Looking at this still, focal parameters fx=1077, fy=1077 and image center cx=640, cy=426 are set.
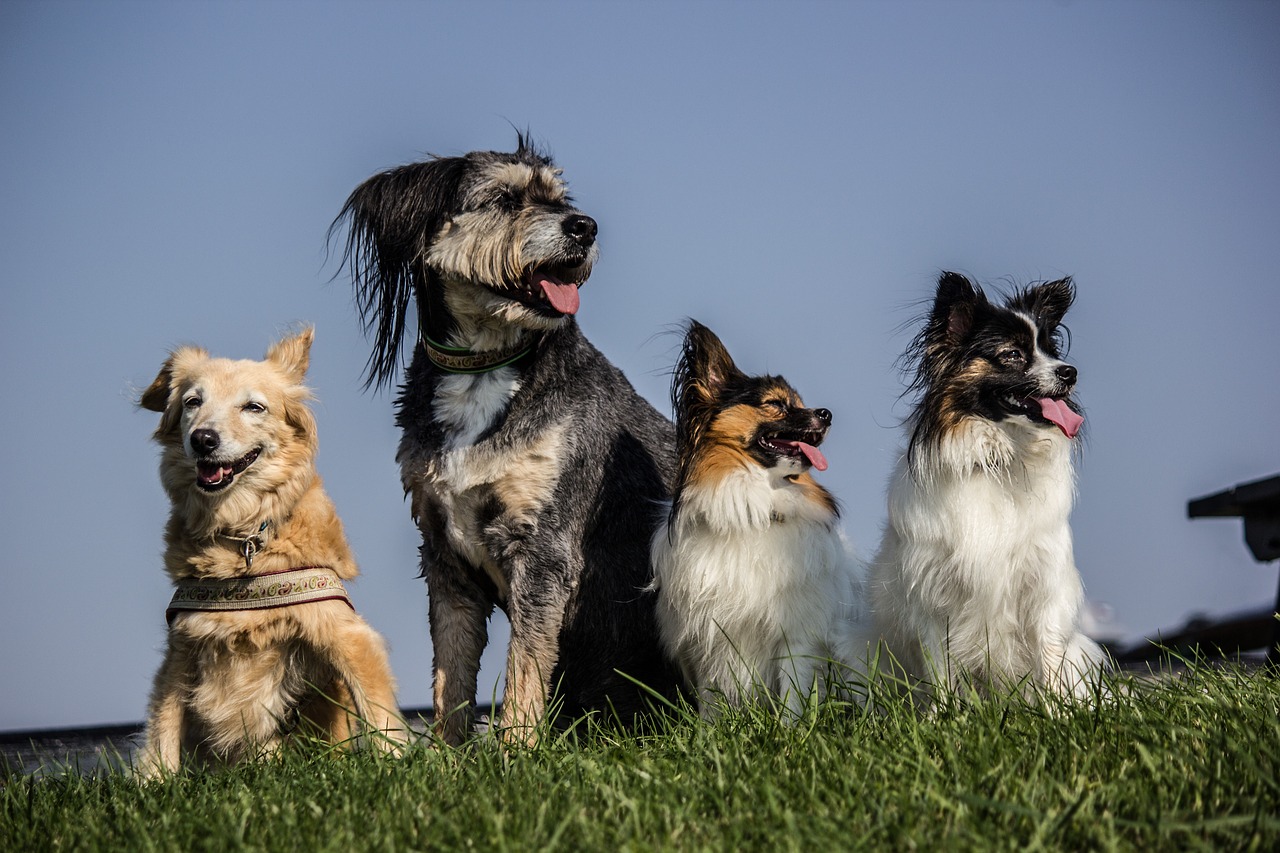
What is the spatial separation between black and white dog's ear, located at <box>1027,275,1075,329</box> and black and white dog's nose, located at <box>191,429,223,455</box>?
11.2 feet

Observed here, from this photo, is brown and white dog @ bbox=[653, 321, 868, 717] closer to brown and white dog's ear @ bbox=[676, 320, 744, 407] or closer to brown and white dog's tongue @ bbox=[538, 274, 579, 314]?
brown and white dog's ear @ bbox=[676, 320, 744, 407]

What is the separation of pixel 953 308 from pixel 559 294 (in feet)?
5.58

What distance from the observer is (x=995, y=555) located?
4.10 metres

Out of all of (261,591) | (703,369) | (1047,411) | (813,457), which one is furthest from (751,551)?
(261,591)

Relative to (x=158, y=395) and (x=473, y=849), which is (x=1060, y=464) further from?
(x=158, y=395)

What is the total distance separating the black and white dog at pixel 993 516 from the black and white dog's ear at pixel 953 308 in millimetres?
20

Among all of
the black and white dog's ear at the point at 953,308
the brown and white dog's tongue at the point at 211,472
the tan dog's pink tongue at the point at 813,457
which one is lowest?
the tan dog's pink tongue at the point at 813,457

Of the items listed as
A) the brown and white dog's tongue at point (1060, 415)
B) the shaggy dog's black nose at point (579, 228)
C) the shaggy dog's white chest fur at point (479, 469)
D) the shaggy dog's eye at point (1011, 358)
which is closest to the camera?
the brown and white dog's tongue at point (1060, 415)

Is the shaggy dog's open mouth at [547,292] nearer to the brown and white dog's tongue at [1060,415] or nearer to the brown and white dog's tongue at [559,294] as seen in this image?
the brown and white dog's tongue at [559,294]

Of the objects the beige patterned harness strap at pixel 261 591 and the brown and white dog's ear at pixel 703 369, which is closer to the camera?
the beige patterned harness strap at pixel 261 591

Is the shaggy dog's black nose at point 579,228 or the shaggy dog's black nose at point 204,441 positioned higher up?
the shaggy dog's black nose at point 579,228

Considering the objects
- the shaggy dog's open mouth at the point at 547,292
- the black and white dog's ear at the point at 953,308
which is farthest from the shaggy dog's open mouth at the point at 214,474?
the black and white dog's ear at the point at 953,308

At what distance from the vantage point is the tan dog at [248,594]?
4.39 m

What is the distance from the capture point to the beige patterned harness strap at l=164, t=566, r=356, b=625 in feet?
14.4
